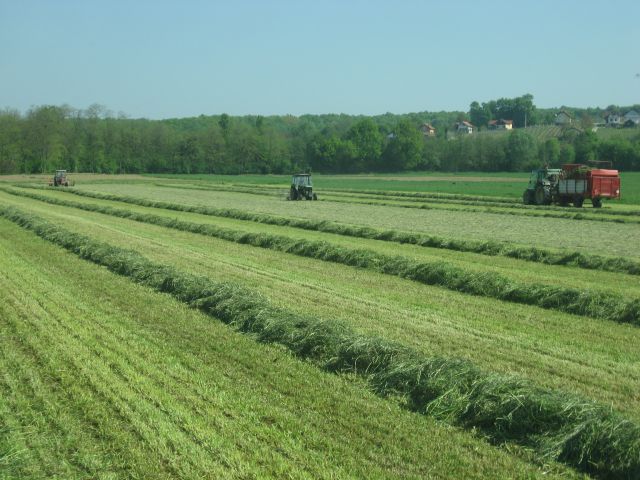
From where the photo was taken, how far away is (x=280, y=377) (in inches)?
366

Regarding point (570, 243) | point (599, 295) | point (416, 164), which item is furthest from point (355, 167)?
point (599, 295)

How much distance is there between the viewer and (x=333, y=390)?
8805mm

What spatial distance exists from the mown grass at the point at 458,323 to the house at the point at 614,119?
164m

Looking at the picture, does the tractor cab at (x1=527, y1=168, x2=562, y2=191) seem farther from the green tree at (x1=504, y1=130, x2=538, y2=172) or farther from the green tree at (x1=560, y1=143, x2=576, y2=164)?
the green tree at (x1=504, y1=130, x2=538, y2=172)

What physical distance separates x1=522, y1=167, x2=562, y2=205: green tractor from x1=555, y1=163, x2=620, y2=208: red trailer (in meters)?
1.18

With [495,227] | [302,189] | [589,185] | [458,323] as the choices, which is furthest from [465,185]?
[458,323]

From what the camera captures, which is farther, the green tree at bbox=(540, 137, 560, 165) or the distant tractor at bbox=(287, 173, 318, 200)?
the green tree at bbox=(540, 137, 560, 165)

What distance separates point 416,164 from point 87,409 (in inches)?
4790

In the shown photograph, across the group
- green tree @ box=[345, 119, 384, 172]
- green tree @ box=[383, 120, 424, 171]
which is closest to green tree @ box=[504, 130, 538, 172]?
green tree @ box=[383, 120, 424, 171]

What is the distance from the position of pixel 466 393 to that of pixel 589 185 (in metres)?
37.4

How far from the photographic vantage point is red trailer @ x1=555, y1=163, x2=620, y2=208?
42750 millimetres

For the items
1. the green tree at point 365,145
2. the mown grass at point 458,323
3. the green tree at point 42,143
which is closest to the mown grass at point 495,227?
the mown grass at point 458,323

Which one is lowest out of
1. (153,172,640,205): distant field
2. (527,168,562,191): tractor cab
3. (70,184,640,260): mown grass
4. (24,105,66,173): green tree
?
(153,172,640,205): distant field

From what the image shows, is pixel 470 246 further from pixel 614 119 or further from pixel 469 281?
pixel 614 119
